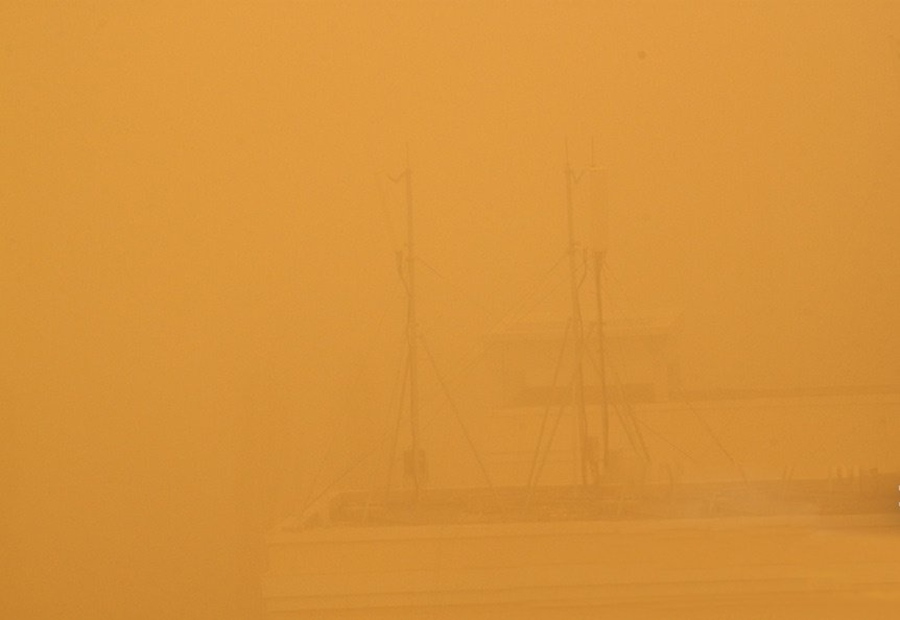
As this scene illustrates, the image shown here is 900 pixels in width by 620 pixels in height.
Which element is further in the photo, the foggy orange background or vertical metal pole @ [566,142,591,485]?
the foggy orange background

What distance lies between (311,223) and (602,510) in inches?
38.5

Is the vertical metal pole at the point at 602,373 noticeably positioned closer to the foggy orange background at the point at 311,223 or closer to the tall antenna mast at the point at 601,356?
the tall antenna mast at the point at 601,356

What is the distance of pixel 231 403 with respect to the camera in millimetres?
2316

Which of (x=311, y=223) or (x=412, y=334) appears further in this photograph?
(x=311, y=223)

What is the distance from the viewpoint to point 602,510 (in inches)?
66.0

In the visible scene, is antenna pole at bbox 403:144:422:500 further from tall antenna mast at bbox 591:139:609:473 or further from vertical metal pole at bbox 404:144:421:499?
tall antenna mast at bbox 591:139:609:473

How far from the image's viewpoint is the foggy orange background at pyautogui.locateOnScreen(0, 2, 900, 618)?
2207mm

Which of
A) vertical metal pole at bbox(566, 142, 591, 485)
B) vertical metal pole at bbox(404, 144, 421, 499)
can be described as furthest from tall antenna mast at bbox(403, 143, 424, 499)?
vertical metal pole at bbox(566, 142, 591, 485)

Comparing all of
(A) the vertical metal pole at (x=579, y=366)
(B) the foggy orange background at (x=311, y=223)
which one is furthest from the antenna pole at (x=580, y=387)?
(B) the foggy orange background at (x=311, y=223)

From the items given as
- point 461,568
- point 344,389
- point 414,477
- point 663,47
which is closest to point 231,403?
point 344,389

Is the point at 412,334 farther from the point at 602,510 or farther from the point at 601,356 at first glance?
the point at 602,510

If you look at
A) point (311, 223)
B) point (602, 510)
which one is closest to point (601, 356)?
point (602, 510)

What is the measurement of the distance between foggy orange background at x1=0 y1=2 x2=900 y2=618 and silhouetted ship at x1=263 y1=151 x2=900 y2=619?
20 cm

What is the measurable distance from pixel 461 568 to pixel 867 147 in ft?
4.19
